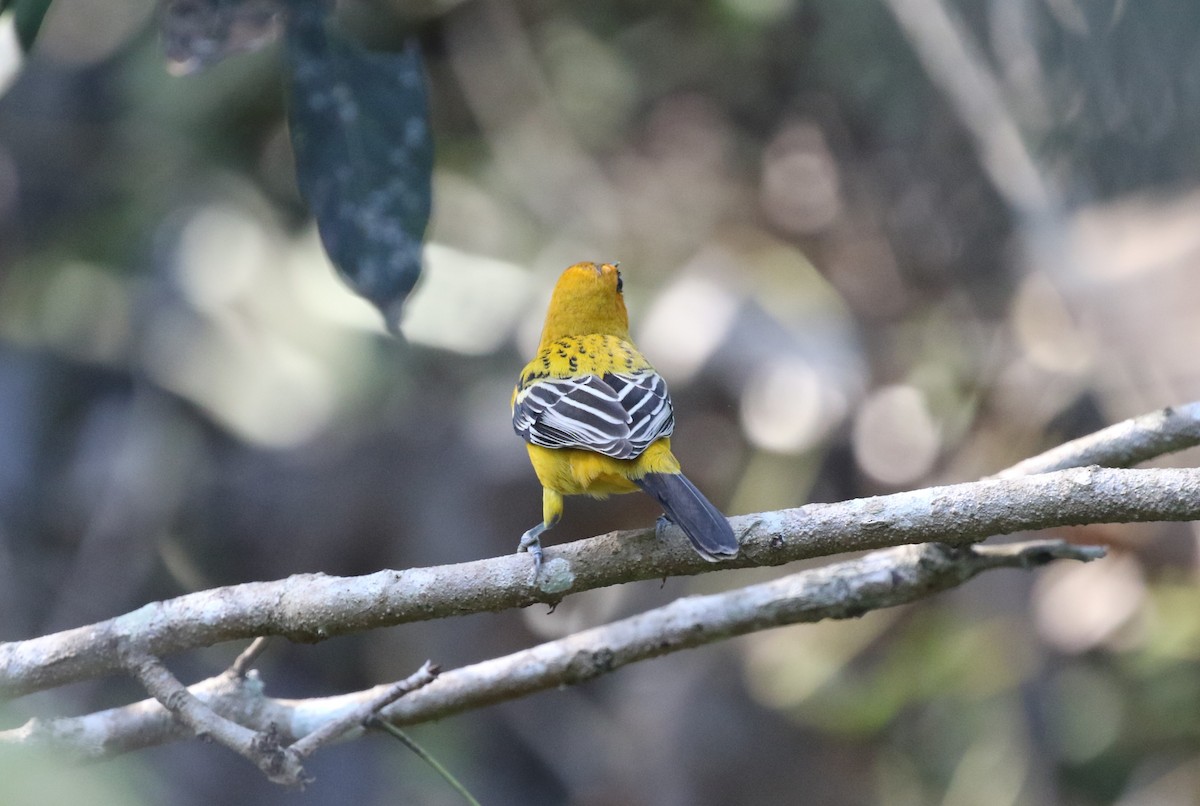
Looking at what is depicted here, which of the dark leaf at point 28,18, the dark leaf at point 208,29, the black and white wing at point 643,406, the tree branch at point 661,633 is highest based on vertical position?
the dark leaf at point 28,18

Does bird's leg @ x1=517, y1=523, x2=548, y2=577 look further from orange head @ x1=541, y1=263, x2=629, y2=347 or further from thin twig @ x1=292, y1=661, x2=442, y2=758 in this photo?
orange head @ x1=541, y1=263, x2=629, y2=347

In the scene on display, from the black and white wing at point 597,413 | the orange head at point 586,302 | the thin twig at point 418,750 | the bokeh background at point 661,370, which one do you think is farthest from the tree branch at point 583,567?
the bokeh background at point 661,370

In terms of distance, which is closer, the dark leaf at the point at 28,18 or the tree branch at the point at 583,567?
the tree branch at the point at 583,567

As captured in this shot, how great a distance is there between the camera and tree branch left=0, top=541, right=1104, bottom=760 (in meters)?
3.43

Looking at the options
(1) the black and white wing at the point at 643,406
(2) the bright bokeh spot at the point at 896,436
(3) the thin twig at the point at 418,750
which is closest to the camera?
(3) the thin twig at the point at 418,750

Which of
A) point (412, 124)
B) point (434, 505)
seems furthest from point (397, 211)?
point (434, 505)

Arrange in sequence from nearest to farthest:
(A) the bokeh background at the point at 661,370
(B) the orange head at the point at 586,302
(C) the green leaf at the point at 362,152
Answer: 1. (C) the green leaf at the point at 362,152
2. (B) the orange head at the point at 586,302
3. (A) the bokeh background at the point at 661,370

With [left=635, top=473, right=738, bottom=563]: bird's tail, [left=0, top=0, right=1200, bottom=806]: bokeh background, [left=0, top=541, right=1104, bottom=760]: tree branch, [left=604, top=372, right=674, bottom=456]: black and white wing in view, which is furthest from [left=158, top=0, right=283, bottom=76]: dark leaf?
[left=0, top=0, right=1200, bottom=806]: bokeh background

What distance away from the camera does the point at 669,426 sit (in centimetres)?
365

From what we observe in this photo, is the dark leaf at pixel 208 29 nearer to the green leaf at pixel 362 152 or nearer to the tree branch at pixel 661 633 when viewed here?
the green leaf at pixel 362 152

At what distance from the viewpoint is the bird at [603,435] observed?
9.80 ft

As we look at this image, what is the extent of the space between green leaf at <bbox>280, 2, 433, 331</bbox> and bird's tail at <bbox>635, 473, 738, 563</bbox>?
0.93 m

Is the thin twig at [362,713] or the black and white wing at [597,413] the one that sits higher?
the black and white wing at [597,413]

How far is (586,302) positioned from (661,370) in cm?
260
